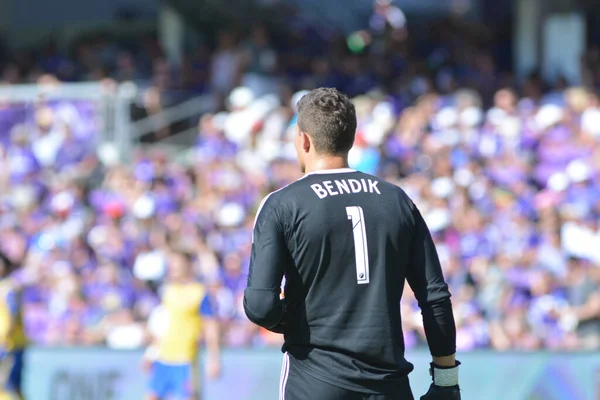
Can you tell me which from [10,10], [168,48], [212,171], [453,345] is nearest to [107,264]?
[212,171]

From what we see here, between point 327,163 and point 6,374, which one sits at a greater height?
point 327,163

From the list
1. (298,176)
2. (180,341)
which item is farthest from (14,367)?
(298,176)

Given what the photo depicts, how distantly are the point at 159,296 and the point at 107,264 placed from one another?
913mm

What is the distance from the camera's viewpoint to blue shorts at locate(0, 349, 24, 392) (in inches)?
324

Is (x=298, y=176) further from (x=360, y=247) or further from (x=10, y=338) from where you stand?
(x=360, y=247)

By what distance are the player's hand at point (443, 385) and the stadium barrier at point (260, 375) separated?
5721 millimetres

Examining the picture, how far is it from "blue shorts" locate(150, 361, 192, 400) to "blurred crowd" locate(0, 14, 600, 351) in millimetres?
1144

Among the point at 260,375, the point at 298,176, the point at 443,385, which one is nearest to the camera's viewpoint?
the point at 443,385

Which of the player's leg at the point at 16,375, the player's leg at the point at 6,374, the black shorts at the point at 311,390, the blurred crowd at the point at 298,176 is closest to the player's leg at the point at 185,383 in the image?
the blurred crowd at the point at 298,176

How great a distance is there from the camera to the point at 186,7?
18.0 metres

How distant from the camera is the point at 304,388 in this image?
339 centimetres

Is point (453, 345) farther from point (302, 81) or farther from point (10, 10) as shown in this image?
point (10, 10)

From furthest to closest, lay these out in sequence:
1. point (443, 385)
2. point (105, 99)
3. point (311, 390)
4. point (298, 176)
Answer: point (105, 99)
point (298, 176)
point (443, 385)
point (311, 390)

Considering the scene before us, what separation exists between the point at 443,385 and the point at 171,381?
251 inches
